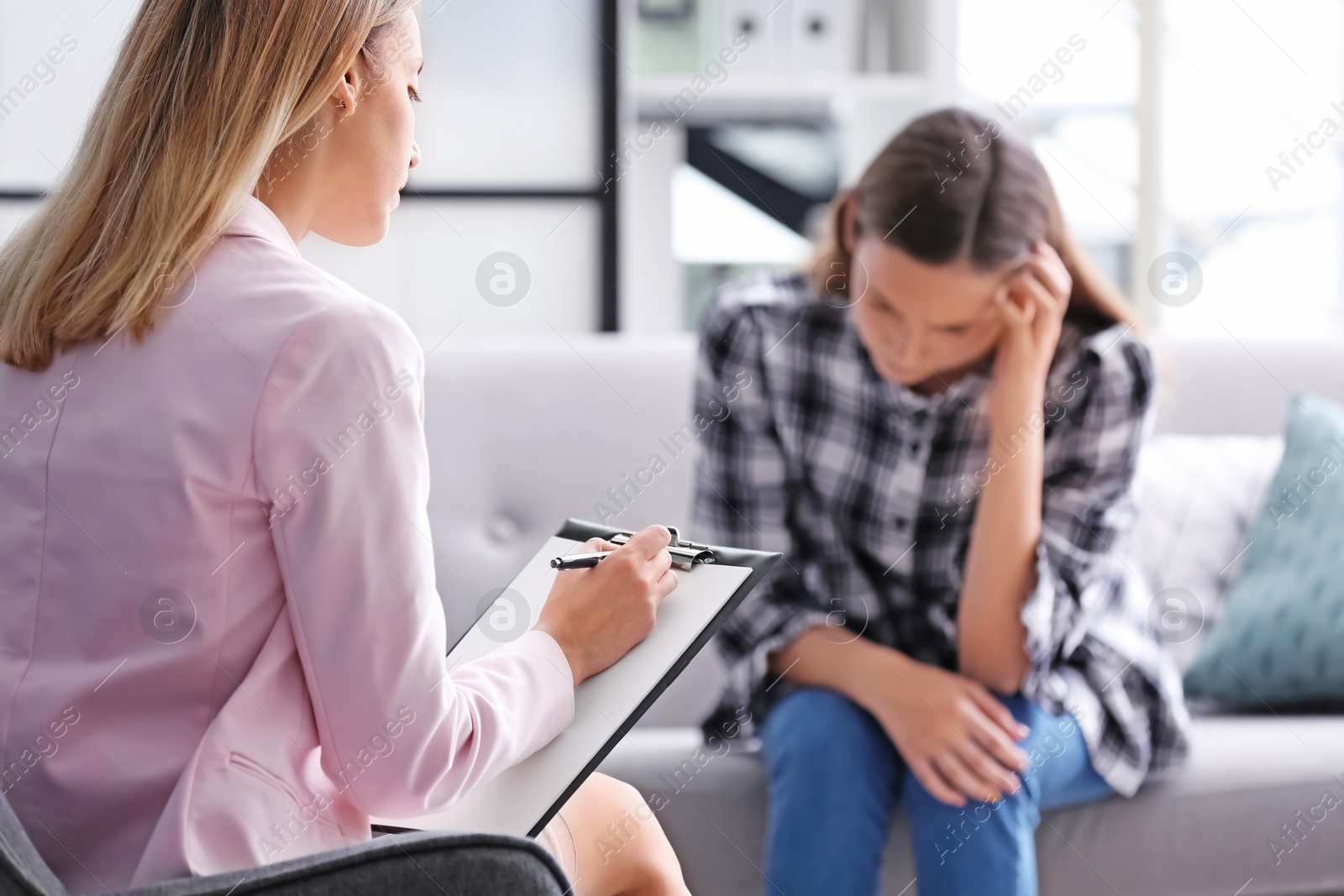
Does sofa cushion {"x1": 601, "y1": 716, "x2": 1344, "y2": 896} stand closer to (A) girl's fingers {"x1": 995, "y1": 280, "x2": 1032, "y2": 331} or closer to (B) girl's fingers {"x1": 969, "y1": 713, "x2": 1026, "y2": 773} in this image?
(B) girl's fingers {"x1": 969, "y1": 713, "x2": 1026, "y2": 773}

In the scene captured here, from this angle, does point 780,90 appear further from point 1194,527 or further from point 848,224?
point 1194,527

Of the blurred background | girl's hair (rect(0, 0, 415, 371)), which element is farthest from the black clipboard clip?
the blurred background

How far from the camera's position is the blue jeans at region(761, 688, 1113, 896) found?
1046mm

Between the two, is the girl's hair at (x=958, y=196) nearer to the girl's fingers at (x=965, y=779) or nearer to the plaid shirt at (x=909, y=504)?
the plaid shirt at (x=909, y=504)

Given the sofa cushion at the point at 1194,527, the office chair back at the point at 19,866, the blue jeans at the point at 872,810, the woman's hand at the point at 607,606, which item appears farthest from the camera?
the sofa cushion at the point at 1194,527

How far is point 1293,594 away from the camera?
4.68ft

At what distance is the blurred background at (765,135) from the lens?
199 centimetres

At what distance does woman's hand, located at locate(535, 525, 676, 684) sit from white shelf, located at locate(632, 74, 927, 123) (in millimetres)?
1427

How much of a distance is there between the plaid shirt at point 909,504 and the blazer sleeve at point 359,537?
2.19ft

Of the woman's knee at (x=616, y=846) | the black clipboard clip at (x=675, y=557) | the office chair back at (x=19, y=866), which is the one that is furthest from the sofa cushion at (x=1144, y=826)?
the office chair back at (x=19, y=866)

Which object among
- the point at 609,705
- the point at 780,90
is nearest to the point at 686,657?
the point at 609,705

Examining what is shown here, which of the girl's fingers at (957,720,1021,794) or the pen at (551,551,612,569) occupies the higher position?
the pen at (551,551,612,569)

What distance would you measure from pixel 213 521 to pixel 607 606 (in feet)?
0.87

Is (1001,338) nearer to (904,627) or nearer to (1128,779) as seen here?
(904,627)
